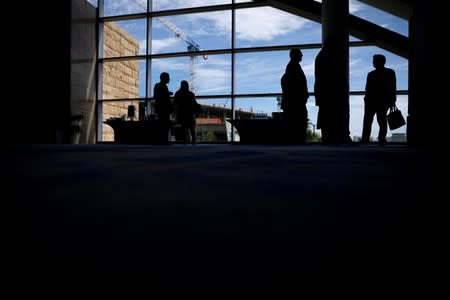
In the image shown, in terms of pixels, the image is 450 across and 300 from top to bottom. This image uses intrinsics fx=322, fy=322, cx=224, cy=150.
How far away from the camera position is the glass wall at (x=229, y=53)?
771cm

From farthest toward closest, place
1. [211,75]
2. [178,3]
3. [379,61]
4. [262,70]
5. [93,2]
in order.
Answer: [93,2] → [178,3] → [211,75] → [262,70] → [379,61]

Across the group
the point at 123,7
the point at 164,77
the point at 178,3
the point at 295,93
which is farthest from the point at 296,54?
the point at 123,7

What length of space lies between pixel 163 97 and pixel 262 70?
10.0 feet

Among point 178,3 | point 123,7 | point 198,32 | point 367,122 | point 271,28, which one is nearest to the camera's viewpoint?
point 367,122

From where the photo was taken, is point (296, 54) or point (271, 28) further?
point (271, 28)

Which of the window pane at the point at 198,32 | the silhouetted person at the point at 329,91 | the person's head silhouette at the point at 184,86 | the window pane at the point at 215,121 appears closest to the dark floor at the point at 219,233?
the silhouetted person at the point at 329,91

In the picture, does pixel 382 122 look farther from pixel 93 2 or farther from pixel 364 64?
pixel 93 2

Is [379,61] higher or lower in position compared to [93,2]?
lower

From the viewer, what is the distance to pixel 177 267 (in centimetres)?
36

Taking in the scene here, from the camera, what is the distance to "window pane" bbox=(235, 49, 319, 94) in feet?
25.3

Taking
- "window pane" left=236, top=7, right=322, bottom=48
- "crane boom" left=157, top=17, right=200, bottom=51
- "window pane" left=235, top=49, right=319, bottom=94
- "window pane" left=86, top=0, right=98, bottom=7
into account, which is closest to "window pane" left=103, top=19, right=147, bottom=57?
"window pane" left=86, top=0, right=98, bottom=7

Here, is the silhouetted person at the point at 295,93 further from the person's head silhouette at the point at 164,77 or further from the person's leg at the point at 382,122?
the person's head silhouette at the point at 164,77

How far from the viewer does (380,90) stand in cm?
451

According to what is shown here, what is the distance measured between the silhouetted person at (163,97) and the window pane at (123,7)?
4.59m
